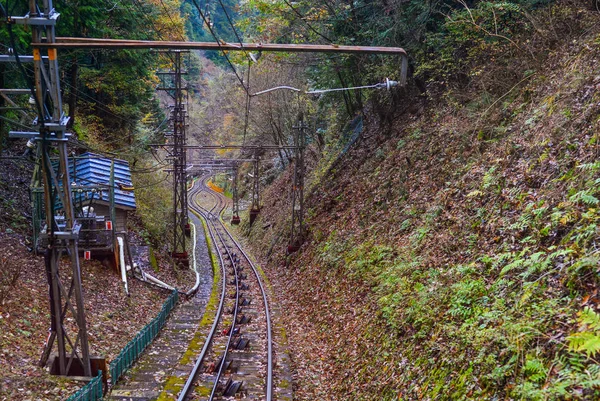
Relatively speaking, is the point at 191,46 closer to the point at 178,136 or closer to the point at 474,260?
the point at 474,260

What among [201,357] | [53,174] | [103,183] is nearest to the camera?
[53,174]

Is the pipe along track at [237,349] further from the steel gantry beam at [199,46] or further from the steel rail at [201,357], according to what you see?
the steel gantry beam at [199,46]

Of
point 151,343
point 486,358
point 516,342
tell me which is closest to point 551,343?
point 516,342

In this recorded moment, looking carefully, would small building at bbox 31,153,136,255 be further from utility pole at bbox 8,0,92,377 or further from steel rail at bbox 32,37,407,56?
steel rail at bbox 32,37,407,56

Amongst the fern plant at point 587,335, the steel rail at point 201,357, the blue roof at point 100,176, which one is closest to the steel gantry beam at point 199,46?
the fern plant at point 587,335

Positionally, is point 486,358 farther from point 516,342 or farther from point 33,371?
point 33,371

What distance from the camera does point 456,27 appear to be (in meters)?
15.0

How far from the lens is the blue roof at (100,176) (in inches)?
741

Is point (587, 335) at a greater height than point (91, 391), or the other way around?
point (587, 335)

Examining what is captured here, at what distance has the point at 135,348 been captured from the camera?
454 inches

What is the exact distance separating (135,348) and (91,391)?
→ 324cm

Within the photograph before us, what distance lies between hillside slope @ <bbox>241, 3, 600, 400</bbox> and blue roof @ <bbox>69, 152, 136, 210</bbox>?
8207 millimetres

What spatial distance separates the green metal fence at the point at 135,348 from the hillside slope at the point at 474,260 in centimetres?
417

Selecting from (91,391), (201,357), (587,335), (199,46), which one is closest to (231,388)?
(201,357)
